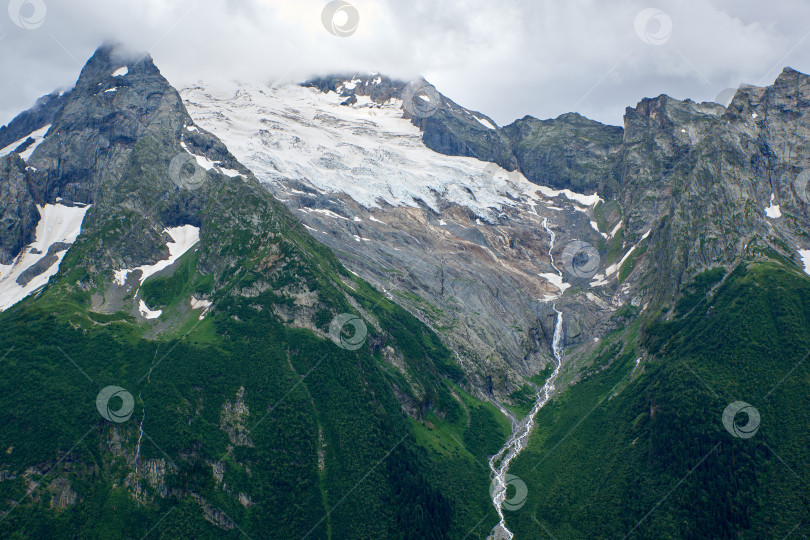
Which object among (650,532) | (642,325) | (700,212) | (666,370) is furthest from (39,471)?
(700,212)

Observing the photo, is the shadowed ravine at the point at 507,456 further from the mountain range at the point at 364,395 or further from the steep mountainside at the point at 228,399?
the steep mountainside at the point at 228,399

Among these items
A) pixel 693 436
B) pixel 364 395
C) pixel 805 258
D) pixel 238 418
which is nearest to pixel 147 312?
pixel 238 418

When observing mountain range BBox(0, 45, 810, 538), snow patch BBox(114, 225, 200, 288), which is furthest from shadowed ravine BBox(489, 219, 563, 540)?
snow patch BBox(114, 225, 200, 288)

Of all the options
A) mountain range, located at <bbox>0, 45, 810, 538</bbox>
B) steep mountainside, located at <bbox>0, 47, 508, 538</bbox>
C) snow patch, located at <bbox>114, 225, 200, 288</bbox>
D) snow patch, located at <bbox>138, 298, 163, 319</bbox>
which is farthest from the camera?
snow patch, located at <bbox>114, 225, 200, 288</bbox>

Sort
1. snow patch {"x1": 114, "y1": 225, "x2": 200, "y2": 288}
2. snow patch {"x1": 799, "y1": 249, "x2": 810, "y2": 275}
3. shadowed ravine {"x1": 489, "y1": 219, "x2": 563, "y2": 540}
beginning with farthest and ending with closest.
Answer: snow patch {"x1": 799, "y1": 249, "x2": 810, "y2": 275} < snow patch {"x1": 114, "y1": 225, "x2": 200, "y2": 288} < shadowed ravine {"x1": 489, "y1": 219, "x2": 563, "y2": 540}

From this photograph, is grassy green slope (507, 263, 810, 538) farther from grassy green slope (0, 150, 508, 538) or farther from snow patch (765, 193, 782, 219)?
snow patch (765, 193, 782, 219)

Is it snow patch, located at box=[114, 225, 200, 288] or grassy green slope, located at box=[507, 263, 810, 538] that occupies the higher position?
grassy green slope, located at box=[507, 263, 810, 538]

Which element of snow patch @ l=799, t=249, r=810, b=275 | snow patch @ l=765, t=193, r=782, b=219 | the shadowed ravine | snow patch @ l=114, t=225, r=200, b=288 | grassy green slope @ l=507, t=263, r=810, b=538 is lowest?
snow patch @ l=114, t=225, r=200, b=288

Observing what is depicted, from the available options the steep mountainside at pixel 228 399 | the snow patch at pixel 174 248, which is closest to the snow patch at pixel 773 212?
the steep mountainside at pixel 228 399

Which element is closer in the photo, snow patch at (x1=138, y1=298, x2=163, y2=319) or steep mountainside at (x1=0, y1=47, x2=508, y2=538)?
steep mountainside at (x1=0, y1=47, x2=508, y2=538)
